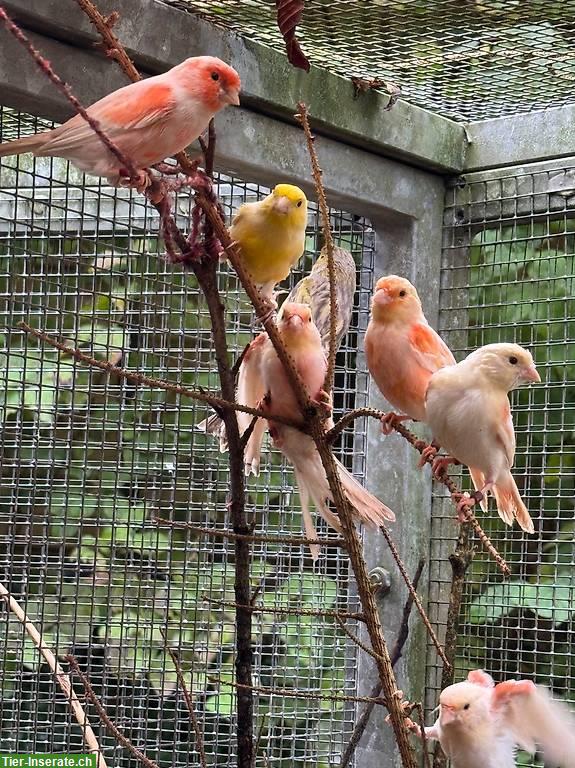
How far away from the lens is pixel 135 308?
2590 millimetres

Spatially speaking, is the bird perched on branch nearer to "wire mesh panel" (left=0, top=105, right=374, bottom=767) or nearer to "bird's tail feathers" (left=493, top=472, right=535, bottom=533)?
"bird's tail feathers" (left=493, top=472, right=535, bottom=533)

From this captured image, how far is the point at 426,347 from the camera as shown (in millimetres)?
1632

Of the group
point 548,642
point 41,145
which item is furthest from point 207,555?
point 41,145

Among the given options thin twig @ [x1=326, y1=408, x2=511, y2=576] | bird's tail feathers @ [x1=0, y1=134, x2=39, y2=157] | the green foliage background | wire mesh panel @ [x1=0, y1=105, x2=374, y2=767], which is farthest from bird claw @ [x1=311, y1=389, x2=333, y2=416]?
the green foliage background

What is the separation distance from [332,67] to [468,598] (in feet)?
3.53

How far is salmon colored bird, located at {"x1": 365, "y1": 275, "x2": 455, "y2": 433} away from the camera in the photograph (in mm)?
1589

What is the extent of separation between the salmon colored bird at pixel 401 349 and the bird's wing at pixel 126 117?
0.47m

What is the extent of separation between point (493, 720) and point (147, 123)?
998 millimetres

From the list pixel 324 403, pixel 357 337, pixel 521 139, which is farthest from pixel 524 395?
pixel 324 403

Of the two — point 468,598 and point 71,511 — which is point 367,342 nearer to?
point 468,598

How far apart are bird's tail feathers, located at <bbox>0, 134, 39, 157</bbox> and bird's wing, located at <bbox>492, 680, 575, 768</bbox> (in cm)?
101

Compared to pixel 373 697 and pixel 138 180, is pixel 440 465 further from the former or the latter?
pixel 138 180

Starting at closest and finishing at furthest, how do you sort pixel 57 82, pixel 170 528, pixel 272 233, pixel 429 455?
pixel 57 82 → pixel 429 455 → pixel 272 233 → pixel 170 528

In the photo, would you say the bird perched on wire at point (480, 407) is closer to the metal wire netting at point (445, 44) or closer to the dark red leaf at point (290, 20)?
the dark red leaf at point (290, 20)
